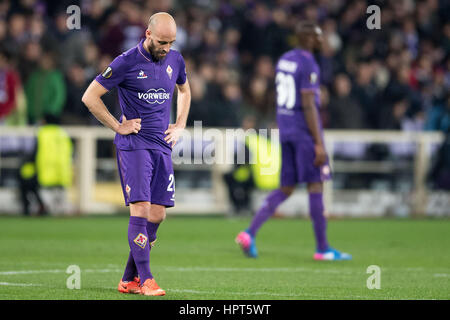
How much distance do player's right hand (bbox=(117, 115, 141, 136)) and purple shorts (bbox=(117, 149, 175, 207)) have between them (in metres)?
0.15

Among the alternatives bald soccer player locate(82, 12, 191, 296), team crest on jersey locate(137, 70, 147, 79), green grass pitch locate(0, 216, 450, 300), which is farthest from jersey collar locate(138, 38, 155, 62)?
green grass pitch locate(0, 216, 450, 300)

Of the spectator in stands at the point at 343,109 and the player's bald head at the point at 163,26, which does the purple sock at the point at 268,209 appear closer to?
the player's bald head at the point at 163,26

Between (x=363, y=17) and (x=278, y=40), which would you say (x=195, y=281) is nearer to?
(x=278, y=40)

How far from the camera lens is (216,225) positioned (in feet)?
50.4

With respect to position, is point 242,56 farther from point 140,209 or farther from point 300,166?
point 140,209

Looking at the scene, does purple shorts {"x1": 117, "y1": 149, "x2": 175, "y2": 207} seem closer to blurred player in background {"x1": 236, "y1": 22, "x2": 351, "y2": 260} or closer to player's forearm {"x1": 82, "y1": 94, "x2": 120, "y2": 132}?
player's forearm {"x1": 82, "y1": 94, "x2": 120, "y2": 132}

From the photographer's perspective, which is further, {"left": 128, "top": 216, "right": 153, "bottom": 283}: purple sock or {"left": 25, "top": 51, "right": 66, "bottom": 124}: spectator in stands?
{"left": 25, "top": 51, "right": 66, "bottom": 124}: spectator in stands

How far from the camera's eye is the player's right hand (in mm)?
7108

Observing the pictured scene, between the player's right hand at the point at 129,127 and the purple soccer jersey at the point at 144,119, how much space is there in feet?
0.17

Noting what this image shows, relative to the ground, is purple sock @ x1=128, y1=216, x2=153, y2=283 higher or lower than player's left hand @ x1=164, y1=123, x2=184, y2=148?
lower

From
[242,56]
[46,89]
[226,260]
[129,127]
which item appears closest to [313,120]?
[226,260]

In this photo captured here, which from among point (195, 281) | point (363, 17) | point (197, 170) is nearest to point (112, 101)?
point (197, 170)

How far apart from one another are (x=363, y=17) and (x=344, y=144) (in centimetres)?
449

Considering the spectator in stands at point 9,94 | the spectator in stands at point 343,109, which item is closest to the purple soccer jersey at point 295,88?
the spectator in stands at point 9,94
